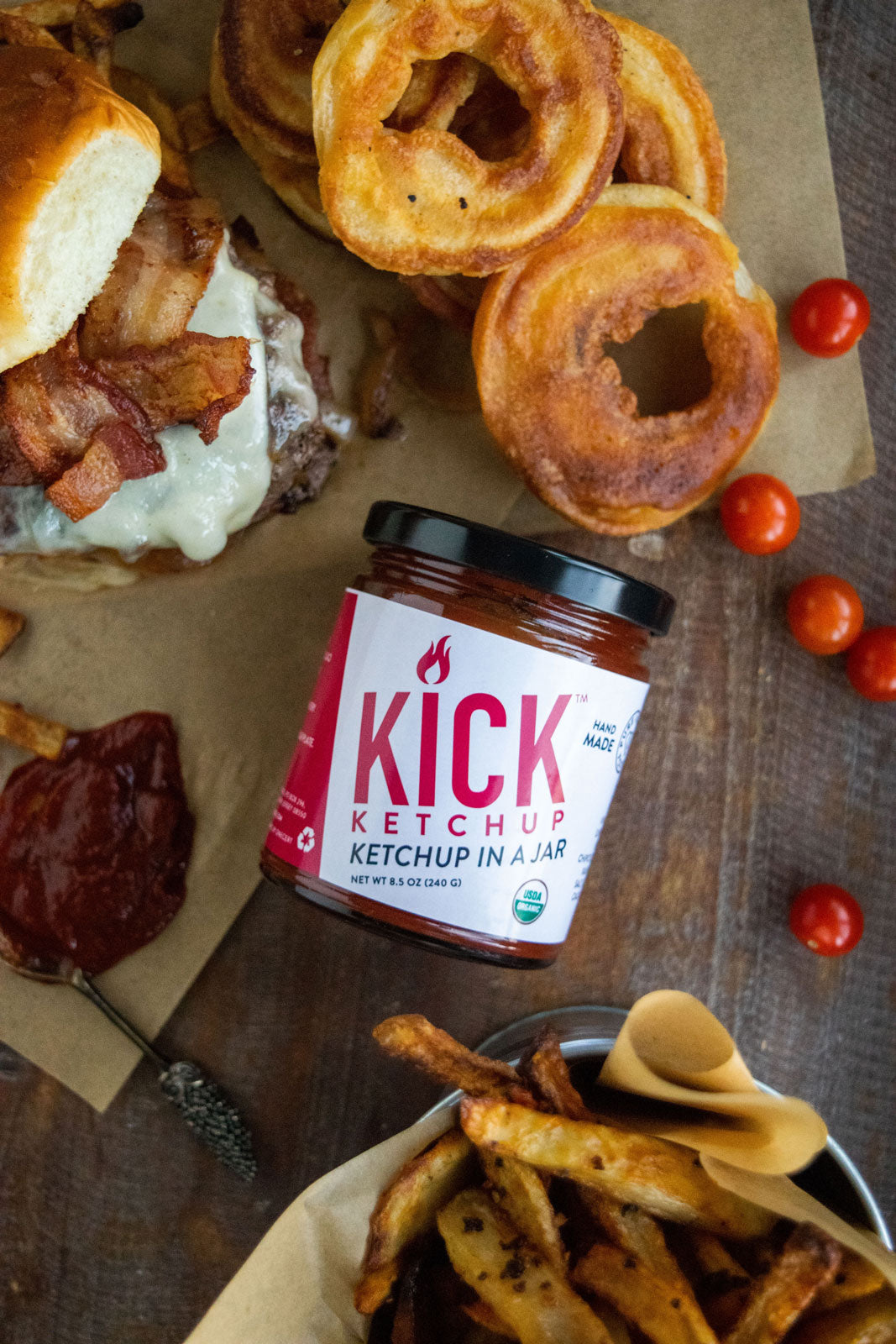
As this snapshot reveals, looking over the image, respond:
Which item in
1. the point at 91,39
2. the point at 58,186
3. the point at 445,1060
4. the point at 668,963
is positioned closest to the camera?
the point at 445,1060

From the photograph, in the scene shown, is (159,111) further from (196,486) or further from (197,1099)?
(197,1099)

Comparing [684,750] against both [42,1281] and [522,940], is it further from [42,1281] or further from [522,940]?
[42,1281]

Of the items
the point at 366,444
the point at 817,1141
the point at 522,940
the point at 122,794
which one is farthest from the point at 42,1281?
the point at 366,444

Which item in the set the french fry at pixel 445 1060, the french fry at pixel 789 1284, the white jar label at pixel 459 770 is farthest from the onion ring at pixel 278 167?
the french fry at pixel 789 1284

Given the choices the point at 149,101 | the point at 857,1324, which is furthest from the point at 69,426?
the point at 857,1324

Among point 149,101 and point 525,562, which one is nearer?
point 525,562

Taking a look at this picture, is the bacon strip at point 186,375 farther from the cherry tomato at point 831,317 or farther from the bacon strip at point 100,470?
the cherry tomato at point 831,317
